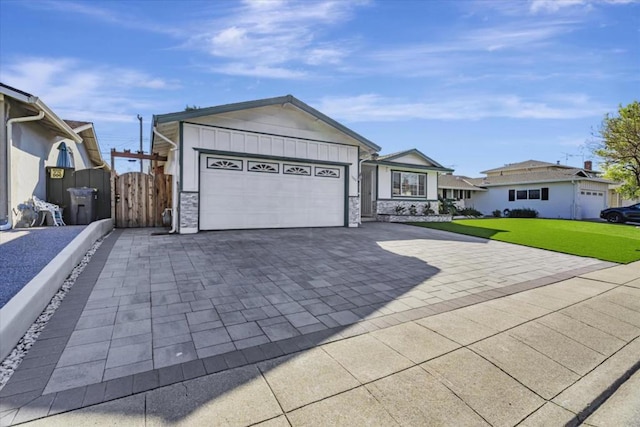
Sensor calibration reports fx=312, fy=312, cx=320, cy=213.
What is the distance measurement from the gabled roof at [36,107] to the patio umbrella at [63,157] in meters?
1.74

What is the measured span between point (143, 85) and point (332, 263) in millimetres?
13789

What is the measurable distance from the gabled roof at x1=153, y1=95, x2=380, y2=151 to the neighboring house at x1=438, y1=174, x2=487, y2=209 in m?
15.9

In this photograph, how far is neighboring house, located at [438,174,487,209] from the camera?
2593 centimetres

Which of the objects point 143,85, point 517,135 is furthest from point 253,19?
point 517,135

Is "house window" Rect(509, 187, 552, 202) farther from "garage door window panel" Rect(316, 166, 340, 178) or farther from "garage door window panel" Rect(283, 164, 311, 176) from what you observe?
"garage door window panel" Rect(283, 164, 311, 176)

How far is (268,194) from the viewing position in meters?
10.8

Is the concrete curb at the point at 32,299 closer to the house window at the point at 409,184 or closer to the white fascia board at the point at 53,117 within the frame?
the white fascia board at the point at 53,117

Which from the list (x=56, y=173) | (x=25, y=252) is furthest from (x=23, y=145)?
(x=25, y=252)

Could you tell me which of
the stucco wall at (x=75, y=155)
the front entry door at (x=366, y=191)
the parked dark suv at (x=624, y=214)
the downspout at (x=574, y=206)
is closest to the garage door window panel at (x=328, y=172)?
the front entry door at (x=366, y=191)

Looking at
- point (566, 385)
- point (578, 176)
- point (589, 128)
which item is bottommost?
point (566, 385)

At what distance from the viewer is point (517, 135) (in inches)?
875

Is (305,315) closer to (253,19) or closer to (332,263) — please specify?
(332,263)

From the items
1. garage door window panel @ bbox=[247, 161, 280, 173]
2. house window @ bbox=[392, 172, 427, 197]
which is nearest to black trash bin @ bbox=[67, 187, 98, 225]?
garage door window panel @ bbox=[247, 161, 280, 173]

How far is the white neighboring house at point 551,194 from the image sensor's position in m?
23.2
